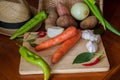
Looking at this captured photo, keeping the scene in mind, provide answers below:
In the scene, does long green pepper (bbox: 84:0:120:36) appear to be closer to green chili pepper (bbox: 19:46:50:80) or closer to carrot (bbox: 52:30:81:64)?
carrot (bbox: 52:30:81:64)

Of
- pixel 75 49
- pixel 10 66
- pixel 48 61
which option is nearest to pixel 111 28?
pixel 75 49

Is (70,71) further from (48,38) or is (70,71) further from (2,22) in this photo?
(2,22)

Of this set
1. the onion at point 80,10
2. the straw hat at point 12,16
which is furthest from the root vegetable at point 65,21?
the straw hat at point 12,16

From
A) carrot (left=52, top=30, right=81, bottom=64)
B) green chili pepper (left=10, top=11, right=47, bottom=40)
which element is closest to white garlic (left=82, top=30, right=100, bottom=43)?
carrot (left=52, top=30, right=81, bottom=64)

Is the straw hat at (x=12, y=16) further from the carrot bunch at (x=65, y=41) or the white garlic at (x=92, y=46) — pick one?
the white garlic at (x=92, y=46)

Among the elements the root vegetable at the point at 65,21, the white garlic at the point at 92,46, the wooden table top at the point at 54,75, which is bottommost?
the wooden table top at the point at 54,75

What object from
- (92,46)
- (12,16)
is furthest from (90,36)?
(12,16)

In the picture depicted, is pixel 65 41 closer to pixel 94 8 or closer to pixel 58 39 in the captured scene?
pixel 58 39
